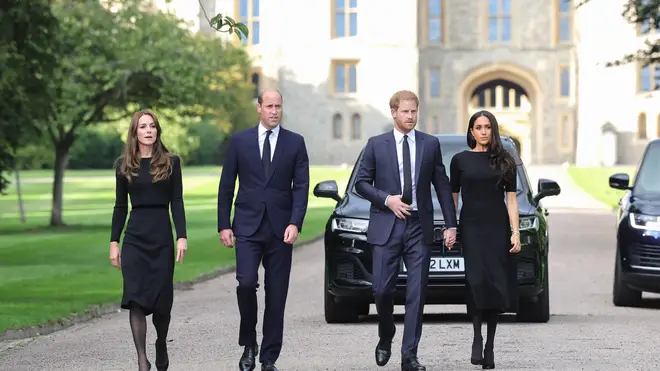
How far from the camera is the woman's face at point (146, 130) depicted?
360 inches

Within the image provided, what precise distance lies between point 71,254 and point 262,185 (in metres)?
18.2

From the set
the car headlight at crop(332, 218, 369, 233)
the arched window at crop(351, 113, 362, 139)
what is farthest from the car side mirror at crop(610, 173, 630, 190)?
the arched window at crop(351, 113, 362, 139)

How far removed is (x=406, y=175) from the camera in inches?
395

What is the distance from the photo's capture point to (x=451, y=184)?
1030cm

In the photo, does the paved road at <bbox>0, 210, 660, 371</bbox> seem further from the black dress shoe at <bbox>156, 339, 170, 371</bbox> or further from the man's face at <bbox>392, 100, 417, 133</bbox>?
the man's face at <bbox>392, 100, 417, 133</bbox>

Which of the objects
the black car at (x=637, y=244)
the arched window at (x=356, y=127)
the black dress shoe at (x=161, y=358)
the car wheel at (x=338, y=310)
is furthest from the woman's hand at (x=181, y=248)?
the arched window at (x=356, y=127)

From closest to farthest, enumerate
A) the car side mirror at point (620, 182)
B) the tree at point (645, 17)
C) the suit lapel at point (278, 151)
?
1. the suit lapel at point (278, 151)
2. the car side mirror at point (620, 182)
3. the tree at point (645, 17)

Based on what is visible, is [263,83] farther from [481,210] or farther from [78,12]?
[481,210]

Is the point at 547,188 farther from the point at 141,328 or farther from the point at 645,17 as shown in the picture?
the point at 645,17

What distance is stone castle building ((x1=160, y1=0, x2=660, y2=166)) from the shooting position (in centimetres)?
9462

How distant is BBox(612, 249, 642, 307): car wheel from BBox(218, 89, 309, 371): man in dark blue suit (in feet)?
21.3

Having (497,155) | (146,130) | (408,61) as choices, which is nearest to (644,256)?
(497,155)

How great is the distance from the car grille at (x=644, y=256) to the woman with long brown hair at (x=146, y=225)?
23.1ft

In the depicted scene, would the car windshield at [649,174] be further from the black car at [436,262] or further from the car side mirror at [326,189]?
the car side mirror at [326,189]
